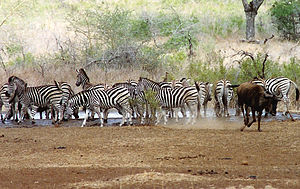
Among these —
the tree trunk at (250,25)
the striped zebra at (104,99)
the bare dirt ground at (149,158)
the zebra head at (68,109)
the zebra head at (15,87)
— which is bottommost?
the bare dirt ground at (149,158)

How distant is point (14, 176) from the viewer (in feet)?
34.0

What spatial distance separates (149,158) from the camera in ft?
38.8

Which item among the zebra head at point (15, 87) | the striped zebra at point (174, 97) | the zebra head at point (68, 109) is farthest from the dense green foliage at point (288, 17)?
the zebra head at point (15, 87)

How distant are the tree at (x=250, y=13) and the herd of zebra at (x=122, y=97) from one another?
16866 millimetres

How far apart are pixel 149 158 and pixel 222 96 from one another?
9285 millimetres

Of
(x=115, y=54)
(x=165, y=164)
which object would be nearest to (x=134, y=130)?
(x=165, y=164)

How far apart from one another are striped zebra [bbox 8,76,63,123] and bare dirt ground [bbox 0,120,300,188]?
2694mm

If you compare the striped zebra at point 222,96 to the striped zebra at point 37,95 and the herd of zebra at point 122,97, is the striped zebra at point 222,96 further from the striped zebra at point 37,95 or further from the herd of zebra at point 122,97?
the striped zebra at point 37,95

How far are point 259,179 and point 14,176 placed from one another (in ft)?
14.1

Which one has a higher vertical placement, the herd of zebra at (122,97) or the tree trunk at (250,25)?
the tree trunk at (250,25)

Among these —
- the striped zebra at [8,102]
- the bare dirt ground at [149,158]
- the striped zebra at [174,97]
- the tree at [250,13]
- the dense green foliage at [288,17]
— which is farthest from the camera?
the dense green foliage at [288,17]

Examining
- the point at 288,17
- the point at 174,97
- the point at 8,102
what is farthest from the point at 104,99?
the point at 288,17

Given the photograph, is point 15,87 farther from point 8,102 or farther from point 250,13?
point 250,13

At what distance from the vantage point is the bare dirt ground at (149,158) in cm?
949
